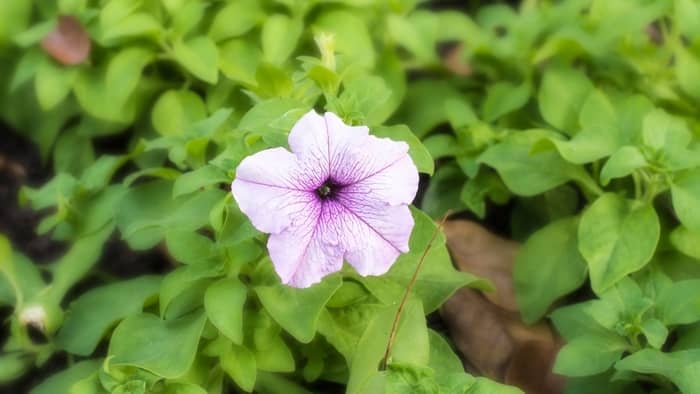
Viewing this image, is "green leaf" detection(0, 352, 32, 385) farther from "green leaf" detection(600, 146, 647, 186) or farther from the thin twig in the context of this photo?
"green leaf" detection(600, 146, 647, 186)

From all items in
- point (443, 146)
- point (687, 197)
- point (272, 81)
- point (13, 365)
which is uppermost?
point (272, 81)

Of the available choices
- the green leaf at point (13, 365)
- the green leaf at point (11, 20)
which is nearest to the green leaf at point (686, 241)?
the green leaf at point (13, 365)

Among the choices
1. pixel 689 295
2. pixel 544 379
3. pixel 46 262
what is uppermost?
pixel 689 295

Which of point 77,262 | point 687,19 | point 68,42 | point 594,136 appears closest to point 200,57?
point 68,42

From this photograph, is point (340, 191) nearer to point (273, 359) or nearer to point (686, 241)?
point (273, 359)

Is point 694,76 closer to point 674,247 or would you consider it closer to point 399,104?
point 674,247

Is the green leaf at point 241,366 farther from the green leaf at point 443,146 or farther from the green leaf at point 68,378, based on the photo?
the green leaf at point 443,146

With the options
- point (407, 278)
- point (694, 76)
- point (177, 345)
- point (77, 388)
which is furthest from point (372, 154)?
point (694, 76)
